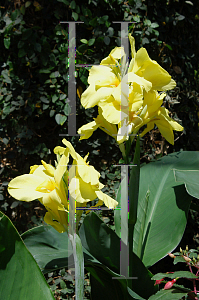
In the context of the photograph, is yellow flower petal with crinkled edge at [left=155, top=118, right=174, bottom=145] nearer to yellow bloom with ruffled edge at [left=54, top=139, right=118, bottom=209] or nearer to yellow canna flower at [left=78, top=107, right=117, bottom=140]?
yellow canna flower at [left=78, top=107, right=117, bottom=140]

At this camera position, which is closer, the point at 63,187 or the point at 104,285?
the point at 63,187

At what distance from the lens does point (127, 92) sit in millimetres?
519

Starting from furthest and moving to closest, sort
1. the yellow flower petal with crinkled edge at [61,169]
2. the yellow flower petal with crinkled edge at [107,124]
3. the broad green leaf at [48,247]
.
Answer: the broad green leaf at [48,247], the yellow flower petal with crinkled edge at [107,124], the yellow flower petal with crinkled edge at [61,169]

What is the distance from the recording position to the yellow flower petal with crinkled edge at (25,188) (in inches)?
19.9

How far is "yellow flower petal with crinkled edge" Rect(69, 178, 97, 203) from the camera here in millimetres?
480

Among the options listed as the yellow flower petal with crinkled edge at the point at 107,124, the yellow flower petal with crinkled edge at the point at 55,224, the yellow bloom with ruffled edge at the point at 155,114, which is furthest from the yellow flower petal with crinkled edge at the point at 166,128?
the yellow flower petal with crinkled edge at the point at 55,224

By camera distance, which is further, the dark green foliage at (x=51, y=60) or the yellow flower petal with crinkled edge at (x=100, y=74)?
the dark green foliage at (x=51, y=60)

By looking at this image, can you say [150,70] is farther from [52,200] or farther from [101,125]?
[52,200]

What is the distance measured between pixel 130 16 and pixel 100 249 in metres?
1.25

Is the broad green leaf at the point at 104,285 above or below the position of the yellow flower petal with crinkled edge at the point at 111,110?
below

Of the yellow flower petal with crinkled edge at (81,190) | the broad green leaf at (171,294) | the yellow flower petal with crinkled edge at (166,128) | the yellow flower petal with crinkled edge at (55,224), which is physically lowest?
the broad green leaf at (171,294)

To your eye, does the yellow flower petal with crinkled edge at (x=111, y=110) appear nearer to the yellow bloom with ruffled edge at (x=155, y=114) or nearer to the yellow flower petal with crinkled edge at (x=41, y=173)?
the yellow bloom with ruffled edge at (x=155, y=114)

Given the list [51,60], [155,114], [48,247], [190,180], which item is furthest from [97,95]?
[51,60]

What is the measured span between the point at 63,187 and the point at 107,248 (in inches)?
11.9
